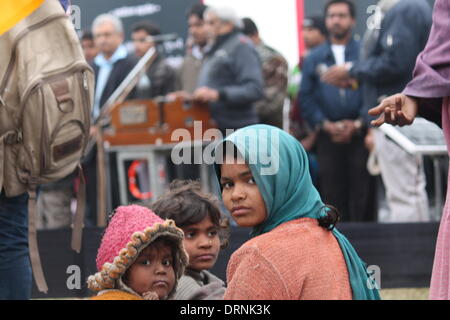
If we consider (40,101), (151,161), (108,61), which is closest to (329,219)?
(40,101)

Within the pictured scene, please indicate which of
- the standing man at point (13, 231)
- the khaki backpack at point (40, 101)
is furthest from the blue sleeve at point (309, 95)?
the standing man at point (13, 231)

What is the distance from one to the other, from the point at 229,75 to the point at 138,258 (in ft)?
15.1

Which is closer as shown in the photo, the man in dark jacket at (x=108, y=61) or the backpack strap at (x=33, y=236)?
the backpack strap at (x=33, y=236)

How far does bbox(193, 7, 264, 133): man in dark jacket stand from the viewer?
8070 millimetres

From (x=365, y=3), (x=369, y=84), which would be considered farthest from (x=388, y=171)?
(x=365, y=3)

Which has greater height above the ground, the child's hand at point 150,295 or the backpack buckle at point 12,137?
the backpack buckle at point 12,137

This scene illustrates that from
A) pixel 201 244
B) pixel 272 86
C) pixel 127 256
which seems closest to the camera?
→ pixel 127 256

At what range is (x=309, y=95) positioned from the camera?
28.6 feet

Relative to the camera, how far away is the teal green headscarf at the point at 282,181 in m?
3.21

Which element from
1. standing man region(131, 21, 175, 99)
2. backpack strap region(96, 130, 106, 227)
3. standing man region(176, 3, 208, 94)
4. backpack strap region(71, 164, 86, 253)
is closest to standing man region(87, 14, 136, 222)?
backpack strap region(96, 130, 106, 227)

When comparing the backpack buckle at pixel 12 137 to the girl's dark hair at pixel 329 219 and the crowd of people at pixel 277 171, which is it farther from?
the girl's dark hair at pixel 329 219

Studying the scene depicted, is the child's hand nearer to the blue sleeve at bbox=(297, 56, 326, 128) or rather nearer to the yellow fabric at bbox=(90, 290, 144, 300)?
the yellow fabric at bbox=(90, 290, 144, 300)

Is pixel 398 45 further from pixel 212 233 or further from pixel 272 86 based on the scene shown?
pixel 212 233

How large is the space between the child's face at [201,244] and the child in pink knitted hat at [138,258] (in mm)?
398
